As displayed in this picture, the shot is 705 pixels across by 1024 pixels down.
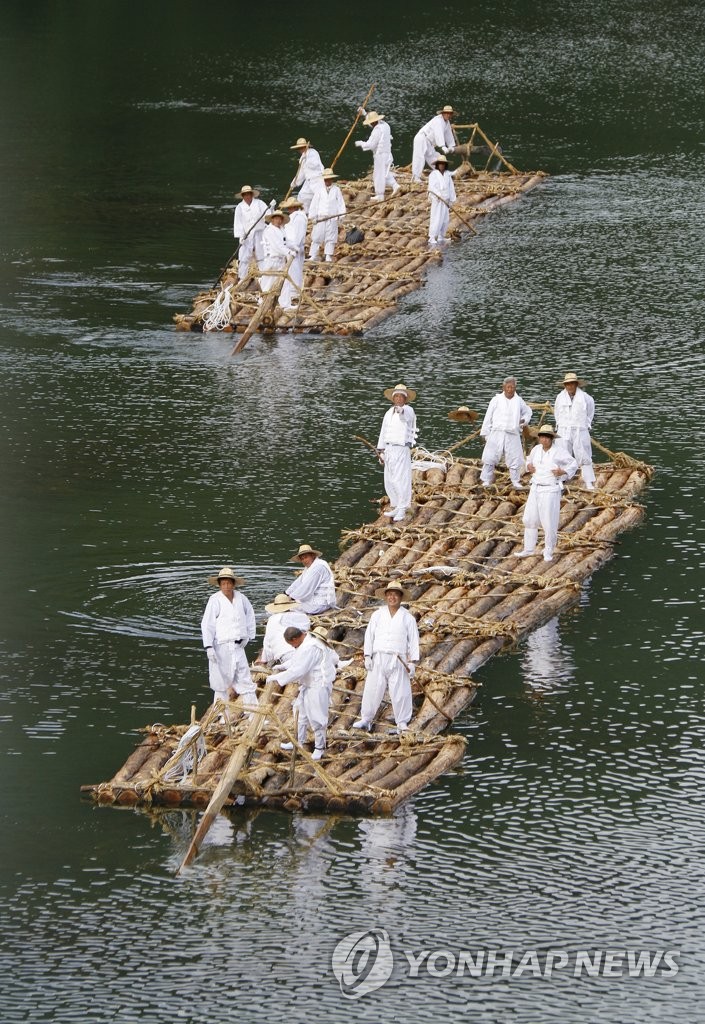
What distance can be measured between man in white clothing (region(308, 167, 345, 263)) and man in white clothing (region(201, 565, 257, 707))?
18.9 meters

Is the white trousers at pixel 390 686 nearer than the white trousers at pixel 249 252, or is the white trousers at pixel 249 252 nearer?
the white trousers at pixel 390 686

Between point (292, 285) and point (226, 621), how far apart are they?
1606 centimetres

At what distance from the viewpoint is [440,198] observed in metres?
39.3

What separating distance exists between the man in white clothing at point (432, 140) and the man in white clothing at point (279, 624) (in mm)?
23094

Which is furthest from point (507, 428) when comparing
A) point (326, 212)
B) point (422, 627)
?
point (326, 212)

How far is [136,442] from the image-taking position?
30.2 m

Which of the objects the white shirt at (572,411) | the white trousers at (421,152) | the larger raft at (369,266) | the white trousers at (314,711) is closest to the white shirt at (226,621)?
the white trousers at (314,711)

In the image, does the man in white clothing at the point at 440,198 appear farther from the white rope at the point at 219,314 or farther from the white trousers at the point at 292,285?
the white rope at the point at 219,314

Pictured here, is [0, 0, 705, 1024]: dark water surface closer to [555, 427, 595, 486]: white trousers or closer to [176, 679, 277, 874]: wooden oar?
[176, 679, 277, 874]: wooden oar

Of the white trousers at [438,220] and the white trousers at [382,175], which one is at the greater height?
the white trousers at [382,175]

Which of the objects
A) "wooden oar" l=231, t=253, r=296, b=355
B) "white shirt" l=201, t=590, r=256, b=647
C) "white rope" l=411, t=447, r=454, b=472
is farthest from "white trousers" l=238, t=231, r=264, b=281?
"white shirt" l=201, t=590, r=256, b=647

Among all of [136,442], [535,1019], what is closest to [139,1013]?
[535,1019]

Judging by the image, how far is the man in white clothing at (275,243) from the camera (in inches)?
1383

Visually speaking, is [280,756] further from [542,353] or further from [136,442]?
[542,353]
